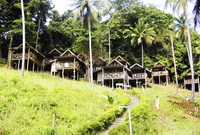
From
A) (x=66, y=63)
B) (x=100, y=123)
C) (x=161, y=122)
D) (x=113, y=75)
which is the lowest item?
(x=161, y=122)

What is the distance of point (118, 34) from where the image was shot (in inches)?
1893

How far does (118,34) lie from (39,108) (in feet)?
120

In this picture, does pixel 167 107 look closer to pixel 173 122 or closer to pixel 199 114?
pixel 199 114

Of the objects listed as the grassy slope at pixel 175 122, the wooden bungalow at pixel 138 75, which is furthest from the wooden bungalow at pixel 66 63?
the grassy slope at pixel 175 122

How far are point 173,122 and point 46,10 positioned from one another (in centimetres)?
3482

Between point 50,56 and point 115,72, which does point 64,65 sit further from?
point 115,72

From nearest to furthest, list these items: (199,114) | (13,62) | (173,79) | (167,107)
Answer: (199,114), (167,107), (13,62), (173,79)

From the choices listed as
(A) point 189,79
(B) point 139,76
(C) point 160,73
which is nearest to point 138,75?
(B) point 139,76

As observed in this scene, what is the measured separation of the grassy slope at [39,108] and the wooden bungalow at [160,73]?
26.2 m

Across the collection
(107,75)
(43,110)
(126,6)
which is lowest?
(43,110)

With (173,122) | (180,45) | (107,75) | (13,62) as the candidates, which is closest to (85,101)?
(173,122)

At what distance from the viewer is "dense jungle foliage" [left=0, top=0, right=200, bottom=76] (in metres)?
38.2

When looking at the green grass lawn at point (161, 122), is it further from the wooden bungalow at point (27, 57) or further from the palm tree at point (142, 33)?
the palm tree at point (142, 33)

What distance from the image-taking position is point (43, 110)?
1427 centimetres
